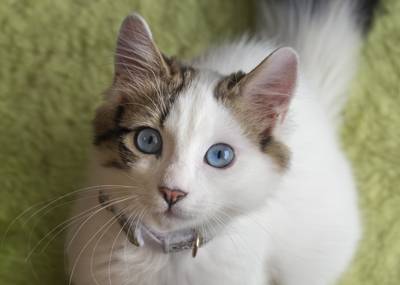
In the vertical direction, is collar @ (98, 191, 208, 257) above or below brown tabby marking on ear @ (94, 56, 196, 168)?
below

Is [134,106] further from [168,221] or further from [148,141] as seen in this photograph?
[168,221]

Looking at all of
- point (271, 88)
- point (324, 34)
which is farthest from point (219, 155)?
point (324, 34)

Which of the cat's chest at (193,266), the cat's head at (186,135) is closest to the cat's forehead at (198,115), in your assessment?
the cat's head at (186,135)

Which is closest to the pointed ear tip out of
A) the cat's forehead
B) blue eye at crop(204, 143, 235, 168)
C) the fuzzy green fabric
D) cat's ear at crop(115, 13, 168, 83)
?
cat's ear at crop(115, 13, 168, 83)

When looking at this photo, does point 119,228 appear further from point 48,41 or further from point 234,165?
point 48,41

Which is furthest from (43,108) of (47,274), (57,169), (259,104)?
(259,104)

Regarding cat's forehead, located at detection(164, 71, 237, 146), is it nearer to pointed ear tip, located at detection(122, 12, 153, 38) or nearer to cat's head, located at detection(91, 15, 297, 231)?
cat's head, located at detection(91, 15, 297, 231)
